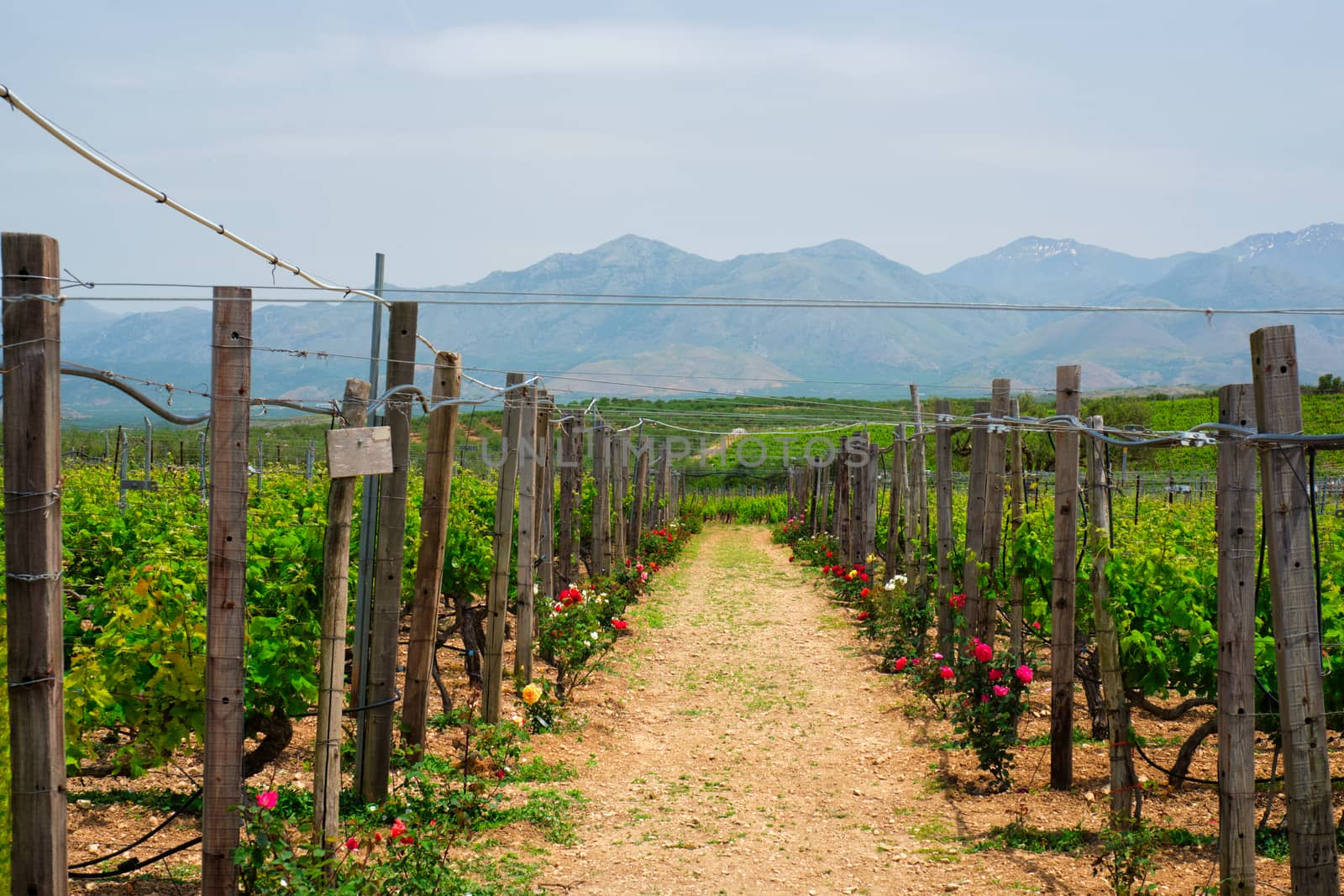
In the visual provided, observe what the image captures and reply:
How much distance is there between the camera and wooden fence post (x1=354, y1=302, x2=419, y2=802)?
5422 mm

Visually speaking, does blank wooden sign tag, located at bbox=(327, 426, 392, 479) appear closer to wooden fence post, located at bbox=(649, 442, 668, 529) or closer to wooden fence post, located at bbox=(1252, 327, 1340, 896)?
wooden fence post, located at bbox=(1252, 327, 1340, 896)

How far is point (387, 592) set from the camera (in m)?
5.49

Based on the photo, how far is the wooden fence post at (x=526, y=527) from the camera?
26.3ft

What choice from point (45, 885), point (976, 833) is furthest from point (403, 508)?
point (976, 833)

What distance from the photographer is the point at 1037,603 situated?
7.49 metres

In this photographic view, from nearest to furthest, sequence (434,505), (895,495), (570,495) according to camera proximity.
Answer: (434,505) → (570,495) → (895,495)

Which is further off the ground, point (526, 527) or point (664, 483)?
point (526, 527)

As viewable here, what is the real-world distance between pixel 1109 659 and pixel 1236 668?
1382 millimetres

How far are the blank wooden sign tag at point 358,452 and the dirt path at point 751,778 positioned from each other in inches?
79.8

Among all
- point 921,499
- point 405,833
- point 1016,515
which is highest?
point 1016,515

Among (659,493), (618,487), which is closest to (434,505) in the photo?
(618,487)

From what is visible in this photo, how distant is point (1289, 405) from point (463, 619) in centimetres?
667

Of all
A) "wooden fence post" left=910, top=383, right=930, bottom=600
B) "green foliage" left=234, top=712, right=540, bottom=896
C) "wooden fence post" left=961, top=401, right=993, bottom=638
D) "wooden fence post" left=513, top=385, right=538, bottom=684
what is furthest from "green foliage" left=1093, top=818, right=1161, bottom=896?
"wooden fence post" left=910, top=383, right=930, bottom=600

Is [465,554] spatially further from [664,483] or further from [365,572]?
[664,483]
